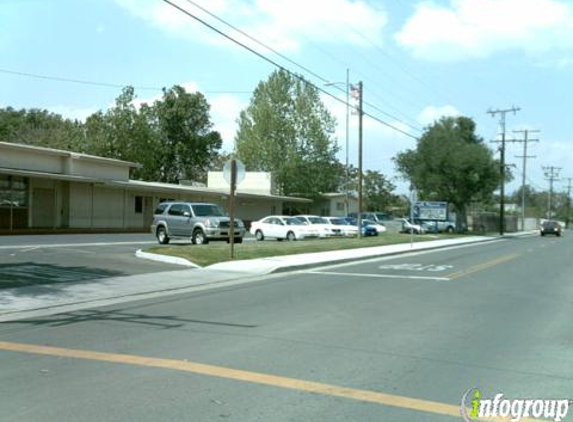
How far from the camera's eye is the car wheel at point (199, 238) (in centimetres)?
2802

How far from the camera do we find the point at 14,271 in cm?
1611

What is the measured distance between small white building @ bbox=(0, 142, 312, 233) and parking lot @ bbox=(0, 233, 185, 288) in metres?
7.60

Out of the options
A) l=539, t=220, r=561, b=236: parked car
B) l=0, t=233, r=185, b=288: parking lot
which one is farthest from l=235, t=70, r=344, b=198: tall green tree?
l=0, t=233, r=185, b=288: parking lot

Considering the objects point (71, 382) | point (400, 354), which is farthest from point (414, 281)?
point (71, 382)

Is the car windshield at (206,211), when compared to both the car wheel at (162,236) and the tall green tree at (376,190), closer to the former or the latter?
the car wheel at (162,236)

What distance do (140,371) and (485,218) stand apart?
7318cm

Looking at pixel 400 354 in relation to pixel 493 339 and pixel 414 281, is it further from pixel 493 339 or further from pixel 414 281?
pixel 414 281

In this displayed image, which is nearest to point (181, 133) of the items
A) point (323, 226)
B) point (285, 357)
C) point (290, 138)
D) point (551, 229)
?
point (290, 138)

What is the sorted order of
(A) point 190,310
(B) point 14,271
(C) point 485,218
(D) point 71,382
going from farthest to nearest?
(C) point 485,218
(B) point 14,271
(A) point 190,310
(D) point 71,382

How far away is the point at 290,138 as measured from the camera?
68812 mm

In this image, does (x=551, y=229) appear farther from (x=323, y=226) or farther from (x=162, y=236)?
(x=162, y=236)

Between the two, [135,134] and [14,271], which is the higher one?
[135,134]

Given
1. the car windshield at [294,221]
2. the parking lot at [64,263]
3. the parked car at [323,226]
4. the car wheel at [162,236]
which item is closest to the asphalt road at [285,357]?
the parking lot at [64,263]

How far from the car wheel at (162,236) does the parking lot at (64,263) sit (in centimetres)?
376
